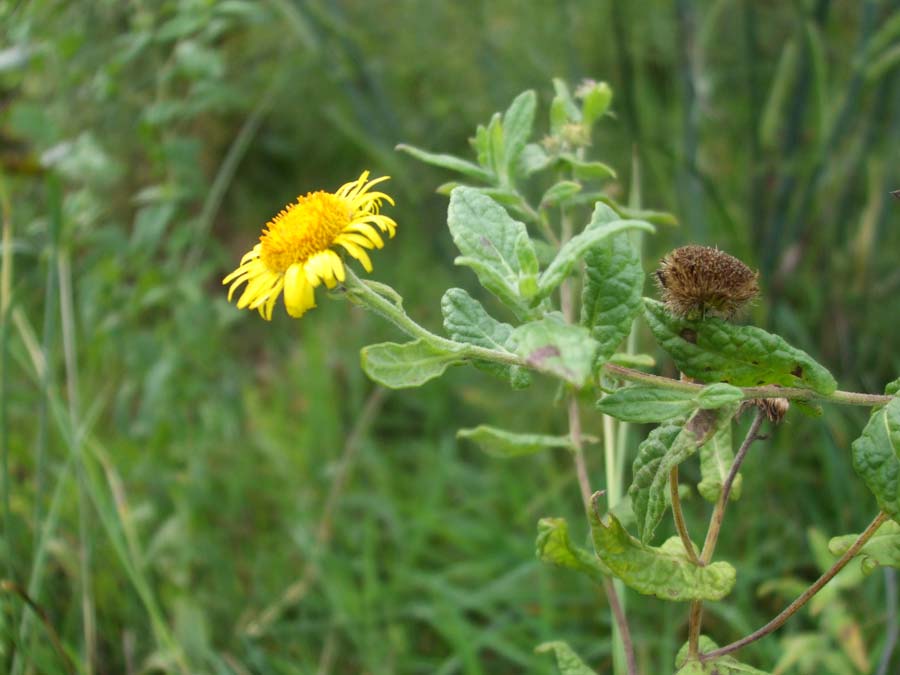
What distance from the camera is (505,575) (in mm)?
1629

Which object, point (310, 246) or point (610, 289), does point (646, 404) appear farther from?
point (310, 246)

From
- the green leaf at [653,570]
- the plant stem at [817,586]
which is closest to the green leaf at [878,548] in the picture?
the plant stem at [817,586]

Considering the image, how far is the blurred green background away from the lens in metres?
1.46

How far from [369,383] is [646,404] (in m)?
1.67

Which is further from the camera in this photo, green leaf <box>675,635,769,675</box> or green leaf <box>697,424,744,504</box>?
green leaf <box>697,424,744,504</box>

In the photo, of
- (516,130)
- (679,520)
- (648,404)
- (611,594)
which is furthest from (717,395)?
(516,130)

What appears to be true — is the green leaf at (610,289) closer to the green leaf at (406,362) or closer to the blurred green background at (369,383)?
the green leaf at (406,362)

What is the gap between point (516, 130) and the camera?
88cm

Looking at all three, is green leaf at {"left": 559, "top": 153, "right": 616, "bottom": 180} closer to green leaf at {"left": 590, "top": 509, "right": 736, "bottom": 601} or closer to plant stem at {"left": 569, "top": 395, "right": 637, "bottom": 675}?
plant stem at {"left": 569, "top": 395, "right": 637, "bottom": 675}

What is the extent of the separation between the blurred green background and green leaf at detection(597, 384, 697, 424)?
0.72 m

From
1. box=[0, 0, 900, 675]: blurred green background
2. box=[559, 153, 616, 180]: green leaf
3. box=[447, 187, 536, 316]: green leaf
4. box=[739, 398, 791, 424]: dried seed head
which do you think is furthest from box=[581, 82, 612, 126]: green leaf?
box=[0, 0, 900, 675]: blurred green background

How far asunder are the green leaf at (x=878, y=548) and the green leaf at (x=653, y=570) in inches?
4.3

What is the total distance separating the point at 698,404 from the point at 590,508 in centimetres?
13

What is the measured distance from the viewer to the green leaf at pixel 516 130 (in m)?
0.87
